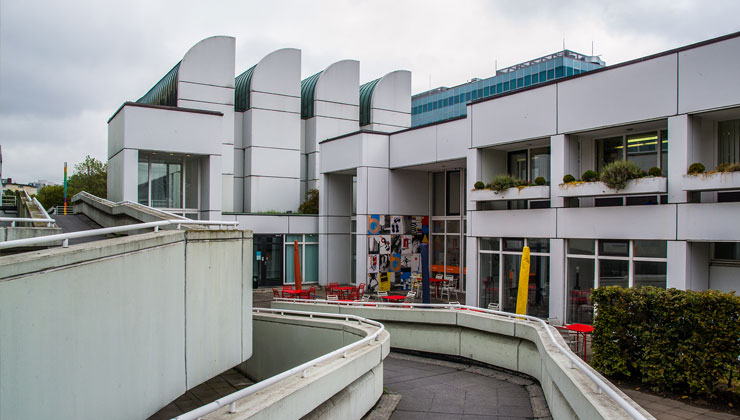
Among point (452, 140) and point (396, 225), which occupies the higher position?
point (452, 140)

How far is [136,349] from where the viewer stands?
21.8ft

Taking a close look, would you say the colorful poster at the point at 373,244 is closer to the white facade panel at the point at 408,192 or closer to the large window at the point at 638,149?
the white facade panel at the point at 408,192

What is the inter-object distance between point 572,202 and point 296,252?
10.5 meters

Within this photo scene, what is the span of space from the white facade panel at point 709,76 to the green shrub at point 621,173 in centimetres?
183

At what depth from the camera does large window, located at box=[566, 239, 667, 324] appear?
48.9 ft

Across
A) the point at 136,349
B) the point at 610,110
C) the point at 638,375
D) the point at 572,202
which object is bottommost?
the point at 638,375

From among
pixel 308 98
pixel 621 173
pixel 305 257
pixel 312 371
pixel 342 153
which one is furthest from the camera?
pixel 308 98

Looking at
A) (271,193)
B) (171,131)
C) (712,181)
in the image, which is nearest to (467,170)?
(712,181)

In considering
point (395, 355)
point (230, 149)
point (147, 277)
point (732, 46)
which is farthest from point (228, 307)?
point (230, 149)

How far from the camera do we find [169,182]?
21.5 meters

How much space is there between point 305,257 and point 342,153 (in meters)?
5.98

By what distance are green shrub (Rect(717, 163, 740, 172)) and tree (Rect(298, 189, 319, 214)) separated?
20.6 meters

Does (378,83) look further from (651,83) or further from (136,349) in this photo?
(136,349)

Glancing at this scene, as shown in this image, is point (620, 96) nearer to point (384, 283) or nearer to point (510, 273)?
point (510, 273)
